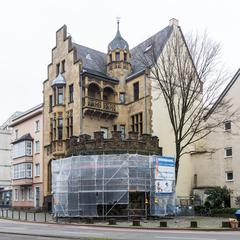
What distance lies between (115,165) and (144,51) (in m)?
17.8

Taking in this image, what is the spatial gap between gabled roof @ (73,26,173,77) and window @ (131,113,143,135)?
4.90m

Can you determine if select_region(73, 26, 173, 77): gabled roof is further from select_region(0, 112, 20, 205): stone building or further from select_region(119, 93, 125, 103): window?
select_region(0, 112, 20, 205): stone building

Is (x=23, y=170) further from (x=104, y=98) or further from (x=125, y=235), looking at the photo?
(x=125, y=235)

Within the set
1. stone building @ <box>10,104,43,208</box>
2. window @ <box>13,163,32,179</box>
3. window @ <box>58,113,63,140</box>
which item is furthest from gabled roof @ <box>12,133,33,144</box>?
window @ <box>58,113,63,140</box>

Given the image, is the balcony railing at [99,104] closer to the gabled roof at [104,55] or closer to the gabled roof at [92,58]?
the gabled roof at [104,55]

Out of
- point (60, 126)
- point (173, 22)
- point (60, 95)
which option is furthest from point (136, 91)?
point (173, 22)

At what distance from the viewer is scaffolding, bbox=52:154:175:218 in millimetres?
37500

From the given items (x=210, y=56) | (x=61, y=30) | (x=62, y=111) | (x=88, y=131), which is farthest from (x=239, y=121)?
(x=61, y=30)

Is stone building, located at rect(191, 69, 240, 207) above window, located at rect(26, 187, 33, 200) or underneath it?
above

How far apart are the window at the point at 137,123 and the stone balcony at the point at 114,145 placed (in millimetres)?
7969

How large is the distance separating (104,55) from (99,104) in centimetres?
986

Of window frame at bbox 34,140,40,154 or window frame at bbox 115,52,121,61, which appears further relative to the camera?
window frame at bbox 34,140,40,154

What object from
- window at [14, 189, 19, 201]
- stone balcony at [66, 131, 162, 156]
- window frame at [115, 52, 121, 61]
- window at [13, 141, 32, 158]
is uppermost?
window frame at [115, 52, 121, 61]

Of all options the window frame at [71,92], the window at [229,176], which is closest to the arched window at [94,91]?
the window frame at [71,92]
